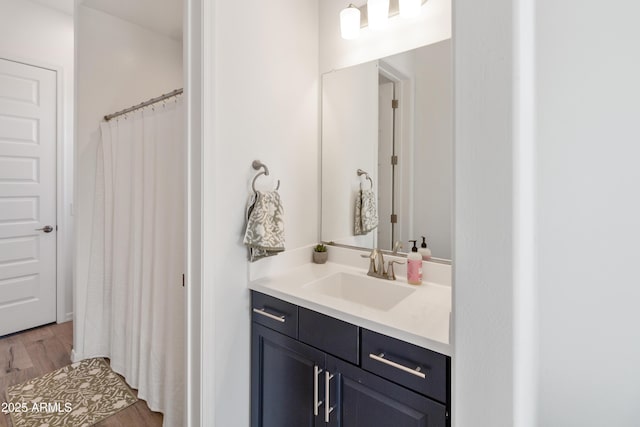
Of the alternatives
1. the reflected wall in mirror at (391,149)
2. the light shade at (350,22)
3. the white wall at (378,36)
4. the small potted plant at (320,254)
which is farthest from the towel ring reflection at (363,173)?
the light shade at (350,22)

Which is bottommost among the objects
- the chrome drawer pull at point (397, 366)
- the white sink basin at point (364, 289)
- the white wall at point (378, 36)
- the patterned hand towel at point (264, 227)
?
the chrome drawer pull at point (397, 366)

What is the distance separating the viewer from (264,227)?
136 cm

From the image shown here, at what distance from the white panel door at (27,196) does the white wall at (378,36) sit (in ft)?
8.49

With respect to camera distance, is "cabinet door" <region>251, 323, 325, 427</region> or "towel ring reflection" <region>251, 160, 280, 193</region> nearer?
"cabinet door" <region>251, 323, 325, 427</region>

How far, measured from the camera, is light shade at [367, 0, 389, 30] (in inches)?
59.3

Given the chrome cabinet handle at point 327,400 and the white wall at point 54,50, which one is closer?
the chrome cabinet handle at point 327,400

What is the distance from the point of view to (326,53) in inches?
70.5

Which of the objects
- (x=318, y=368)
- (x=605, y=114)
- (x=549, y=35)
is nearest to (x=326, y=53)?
(x=549, y=35)

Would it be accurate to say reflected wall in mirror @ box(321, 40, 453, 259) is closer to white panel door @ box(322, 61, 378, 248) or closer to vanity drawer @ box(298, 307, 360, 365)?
white panel door @ box(322, 61, 378, 248)

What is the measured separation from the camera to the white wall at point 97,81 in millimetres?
2146

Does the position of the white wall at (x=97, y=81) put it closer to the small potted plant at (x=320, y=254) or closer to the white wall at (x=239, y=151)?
the white wall at (x=239, y=151)

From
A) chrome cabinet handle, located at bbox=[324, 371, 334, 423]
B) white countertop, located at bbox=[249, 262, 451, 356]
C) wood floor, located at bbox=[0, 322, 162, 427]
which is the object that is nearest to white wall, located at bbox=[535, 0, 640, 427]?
white countertop, located at bbox=[249, 262, 451, 356]

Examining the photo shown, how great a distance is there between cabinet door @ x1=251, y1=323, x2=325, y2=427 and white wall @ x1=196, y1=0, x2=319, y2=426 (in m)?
0.07

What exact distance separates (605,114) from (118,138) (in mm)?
2505
